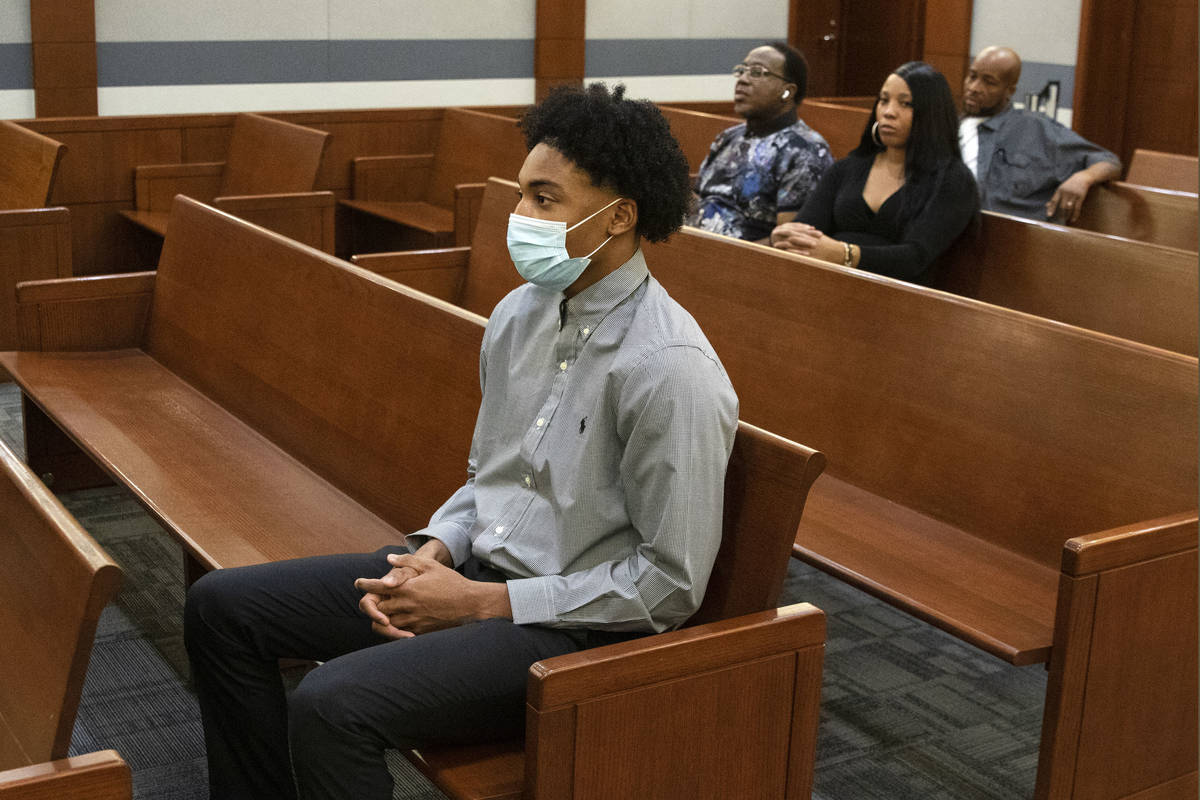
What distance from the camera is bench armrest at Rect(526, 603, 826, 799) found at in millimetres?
1708

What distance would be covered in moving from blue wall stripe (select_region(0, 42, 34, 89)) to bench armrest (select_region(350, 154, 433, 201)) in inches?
63.7

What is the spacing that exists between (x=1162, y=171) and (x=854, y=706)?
347cm

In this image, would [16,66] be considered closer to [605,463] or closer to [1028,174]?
[1028,174]

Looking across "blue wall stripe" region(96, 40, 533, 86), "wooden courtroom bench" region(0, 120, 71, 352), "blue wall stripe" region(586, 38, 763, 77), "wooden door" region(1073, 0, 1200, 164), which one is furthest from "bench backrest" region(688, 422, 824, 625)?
"blue wall stripe" region(586, 38, 763, 77)

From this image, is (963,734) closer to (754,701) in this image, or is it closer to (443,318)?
(754,701)

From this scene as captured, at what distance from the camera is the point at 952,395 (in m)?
2.71

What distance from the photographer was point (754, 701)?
1873 millimetres

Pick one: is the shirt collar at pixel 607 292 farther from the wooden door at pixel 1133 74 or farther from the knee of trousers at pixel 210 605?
the wooden door at pixel 1133 74

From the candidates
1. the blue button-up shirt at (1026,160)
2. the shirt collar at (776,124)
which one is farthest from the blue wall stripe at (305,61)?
the blue button-up shirt at (1026,160)

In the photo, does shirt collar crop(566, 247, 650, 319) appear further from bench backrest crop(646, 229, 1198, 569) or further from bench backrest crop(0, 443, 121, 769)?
bench backrest crop(646, 229, 1198, 569)

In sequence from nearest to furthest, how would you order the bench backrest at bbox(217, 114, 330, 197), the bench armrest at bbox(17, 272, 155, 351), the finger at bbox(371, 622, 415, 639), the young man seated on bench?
the young man seated on bench < the finger at bbox(371, 622, 415, 639) < the bench armrest at bbox(17, 272, 155, 351) < the bench backrest at bbox(217, 114, 330, 197)

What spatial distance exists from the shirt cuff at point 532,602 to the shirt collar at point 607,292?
0.40m

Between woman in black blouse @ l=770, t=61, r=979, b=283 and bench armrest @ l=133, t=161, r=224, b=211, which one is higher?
woman in black blouse @ l=770, t=61, r=979, b=283

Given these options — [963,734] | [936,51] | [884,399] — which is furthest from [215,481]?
[936,51]
